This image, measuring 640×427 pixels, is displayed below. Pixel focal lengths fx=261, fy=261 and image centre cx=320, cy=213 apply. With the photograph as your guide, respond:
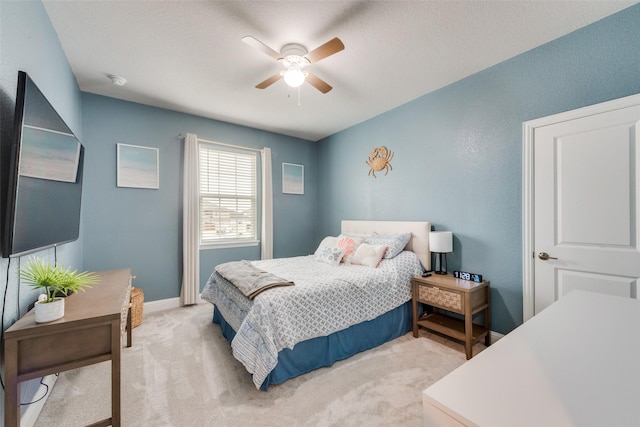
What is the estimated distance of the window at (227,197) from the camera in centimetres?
Result: 399

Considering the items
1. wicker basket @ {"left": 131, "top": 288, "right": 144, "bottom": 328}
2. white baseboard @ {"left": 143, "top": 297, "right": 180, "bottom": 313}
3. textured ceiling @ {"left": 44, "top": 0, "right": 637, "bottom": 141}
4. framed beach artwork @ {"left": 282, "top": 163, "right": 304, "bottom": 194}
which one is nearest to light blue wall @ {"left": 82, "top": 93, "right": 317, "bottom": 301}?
white baseboard @ {"left": 143, "top": 297, "right": 180, "bottom": 313}

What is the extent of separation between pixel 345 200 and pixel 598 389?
395cm

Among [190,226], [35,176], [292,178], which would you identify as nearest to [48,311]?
[35,176]

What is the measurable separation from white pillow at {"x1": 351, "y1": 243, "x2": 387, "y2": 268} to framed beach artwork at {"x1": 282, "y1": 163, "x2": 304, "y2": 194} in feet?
6.96

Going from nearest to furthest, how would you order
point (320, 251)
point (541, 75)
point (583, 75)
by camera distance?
point (583, 75)
point (541, 75)
point (320, 251)

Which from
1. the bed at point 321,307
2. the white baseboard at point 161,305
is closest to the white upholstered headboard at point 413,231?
the bed at point 321,307

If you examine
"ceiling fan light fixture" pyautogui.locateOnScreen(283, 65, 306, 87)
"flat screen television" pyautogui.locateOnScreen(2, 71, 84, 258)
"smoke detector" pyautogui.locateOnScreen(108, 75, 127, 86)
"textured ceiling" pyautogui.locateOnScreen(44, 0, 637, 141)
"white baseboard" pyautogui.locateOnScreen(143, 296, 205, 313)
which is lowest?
"white baseboard" pyautogui.locateOnScreen(143, 296, 205, 313)

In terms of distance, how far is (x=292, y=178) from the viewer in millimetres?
4824

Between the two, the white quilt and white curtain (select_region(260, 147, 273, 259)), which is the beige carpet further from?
white curtain (select_region(260, 147, 273, 259))

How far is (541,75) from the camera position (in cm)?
230

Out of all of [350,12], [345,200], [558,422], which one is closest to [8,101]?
[350,12]

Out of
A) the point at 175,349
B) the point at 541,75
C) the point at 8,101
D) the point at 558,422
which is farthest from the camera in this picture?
the point at 175,349

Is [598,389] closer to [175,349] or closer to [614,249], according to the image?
[614,249]

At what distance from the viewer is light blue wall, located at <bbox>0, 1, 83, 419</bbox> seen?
133cm
